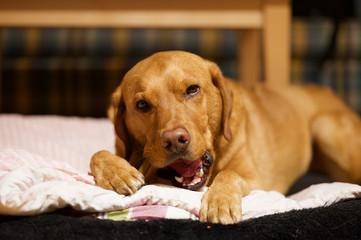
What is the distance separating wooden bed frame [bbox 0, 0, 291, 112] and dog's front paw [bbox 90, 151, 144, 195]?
1.60 m

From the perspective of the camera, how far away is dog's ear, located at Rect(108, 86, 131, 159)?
194 centimetres

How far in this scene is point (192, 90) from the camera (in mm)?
1797

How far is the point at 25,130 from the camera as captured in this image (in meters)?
2.70

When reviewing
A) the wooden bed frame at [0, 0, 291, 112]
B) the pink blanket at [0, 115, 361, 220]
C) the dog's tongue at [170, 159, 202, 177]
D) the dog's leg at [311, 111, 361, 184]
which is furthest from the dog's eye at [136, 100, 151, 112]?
the dog's leg at [311, 111, 361, 184]

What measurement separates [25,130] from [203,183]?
168 centimetres

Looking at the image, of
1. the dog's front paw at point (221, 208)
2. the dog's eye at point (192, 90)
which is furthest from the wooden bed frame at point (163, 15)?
the dog's front paw at point (221, 208)

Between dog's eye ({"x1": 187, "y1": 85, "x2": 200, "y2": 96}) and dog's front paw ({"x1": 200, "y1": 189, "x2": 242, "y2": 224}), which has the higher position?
dog's eye ({"x1": 187, "y1": 85, "x2": 200, "y2": 96})

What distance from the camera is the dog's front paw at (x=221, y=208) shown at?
1.35 metres

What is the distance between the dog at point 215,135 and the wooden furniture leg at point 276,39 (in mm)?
196

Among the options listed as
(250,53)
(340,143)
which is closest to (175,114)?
(340,143)

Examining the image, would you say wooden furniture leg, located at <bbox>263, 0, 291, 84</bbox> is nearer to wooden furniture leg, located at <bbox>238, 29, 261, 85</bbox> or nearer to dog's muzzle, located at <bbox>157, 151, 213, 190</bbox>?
wooden furniture leg, located at <bbox>238, 29, 261, 85</bbox>

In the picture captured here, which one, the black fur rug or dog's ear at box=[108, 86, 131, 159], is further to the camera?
dog's ear at box=[108, 86, 131, 159]

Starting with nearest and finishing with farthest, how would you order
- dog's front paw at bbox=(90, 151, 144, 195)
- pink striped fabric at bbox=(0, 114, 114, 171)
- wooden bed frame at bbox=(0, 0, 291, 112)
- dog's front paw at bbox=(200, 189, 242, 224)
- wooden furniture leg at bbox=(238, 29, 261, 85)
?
dog's front paw at bbox=(200, 189, 242, 224), dog's front paw at bbox=(90, 151, 144, 195), pink striped fabric at bbox=(0, 114, 114, 171), wooden bed frame at bbox=(0, 0, 291, 112), wooden furniture leg at bbox=(238, 29, 261, 85)

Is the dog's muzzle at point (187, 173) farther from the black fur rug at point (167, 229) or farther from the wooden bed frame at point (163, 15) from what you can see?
the wooden bed frame at point (163, 15)
